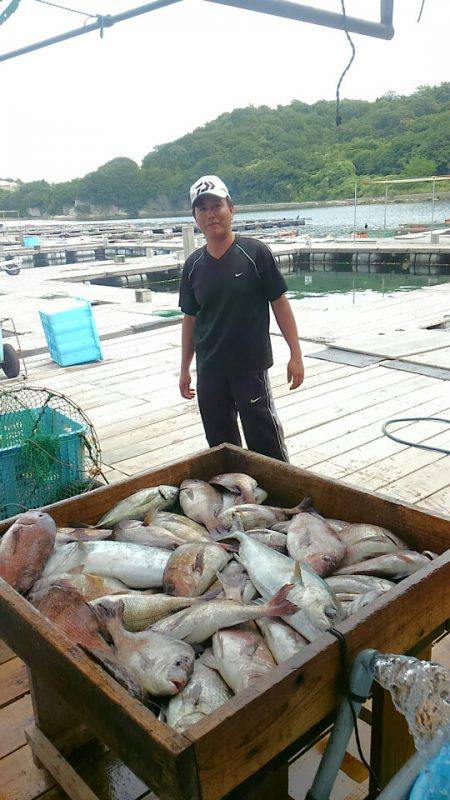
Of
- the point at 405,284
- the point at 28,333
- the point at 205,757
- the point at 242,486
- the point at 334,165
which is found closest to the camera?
the point at 205,757

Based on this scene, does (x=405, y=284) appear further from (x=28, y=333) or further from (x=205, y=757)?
(x=205, y=757)

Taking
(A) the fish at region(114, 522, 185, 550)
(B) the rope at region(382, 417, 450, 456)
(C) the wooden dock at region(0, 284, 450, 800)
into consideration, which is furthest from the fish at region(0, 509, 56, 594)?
(B) the rope at region(382, 417, 450, 456)

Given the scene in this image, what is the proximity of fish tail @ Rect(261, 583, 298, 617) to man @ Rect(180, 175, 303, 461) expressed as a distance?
1.77 metres

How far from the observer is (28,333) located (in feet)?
35.4

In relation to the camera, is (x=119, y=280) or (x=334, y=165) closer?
(x=119, y=280)

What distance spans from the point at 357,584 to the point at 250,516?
574 mm

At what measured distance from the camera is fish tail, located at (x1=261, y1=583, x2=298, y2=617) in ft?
5.31

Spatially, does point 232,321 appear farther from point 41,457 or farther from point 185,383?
point 41,457

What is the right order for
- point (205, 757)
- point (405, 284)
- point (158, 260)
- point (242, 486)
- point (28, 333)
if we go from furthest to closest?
1. point (158, 260)
2. point (405, 284)
3. point (28, 333)
4. point (242, 486)
5. point (205, 757)

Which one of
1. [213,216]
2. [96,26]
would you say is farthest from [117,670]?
[96,26]

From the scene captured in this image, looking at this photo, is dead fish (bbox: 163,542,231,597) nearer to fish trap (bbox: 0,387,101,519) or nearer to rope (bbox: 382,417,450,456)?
fish trap (bbox: 0,387,101,519)

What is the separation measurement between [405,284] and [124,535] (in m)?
18.1

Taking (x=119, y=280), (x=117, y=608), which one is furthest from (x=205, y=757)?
(x=119, y=280)

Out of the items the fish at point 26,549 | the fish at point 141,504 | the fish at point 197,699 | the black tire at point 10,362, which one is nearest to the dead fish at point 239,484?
the fish at point 141,504
